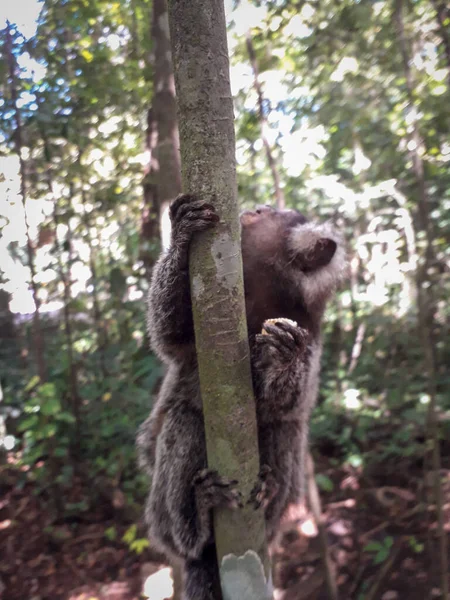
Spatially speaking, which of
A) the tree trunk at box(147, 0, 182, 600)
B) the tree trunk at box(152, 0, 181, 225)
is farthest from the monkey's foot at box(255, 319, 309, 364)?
the tree trunk at box(152, 0, 181, 225)

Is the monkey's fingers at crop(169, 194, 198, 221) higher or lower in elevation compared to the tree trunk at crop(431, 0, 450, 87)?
lower

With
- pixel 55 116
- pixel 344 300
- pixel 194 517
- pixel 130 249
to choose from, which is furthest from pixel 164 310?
pixel 344 300

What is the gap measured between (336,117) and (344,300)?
8.72ft

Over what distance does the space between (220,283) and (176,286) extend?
774 mm

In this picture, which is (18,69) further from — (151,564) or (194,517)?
(151,564)

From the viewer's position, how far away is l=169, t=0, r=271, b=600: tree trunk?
1.58 meters

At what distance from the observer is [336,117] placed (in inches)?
203

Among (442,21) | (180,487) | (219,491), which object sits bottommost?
(180,487)

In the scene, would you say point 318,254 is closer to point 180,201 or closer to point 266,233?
point 266,233

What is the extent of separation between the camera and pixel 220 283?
166 centimetres

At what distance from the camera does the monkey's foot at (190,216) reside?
5.46 feet

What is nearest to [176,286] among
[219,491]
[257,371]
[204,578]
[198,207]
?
[257,371]

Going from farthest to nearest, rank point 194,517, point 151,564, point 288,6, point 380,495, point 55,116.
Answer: point 380,495, point 151,564, point 55,116, point 288,6, point 194,517

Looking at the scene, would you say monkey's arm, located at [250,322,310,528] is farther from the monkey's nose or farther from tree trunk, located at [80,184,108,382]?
tree trunk, located at [80,184,108,382]
